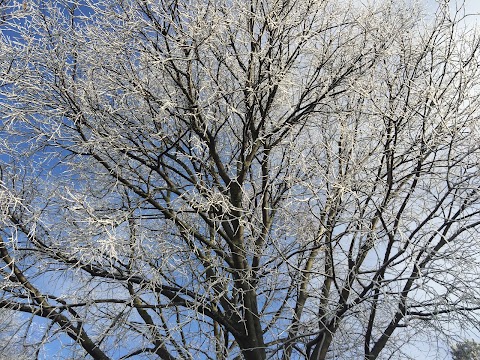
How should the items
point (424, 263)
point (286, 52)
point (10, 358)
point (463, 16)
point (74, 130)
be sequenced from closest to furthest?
1. point (424, 263)
2. point (463, 16)
3. point (286, 52)
4. point (74, 130)
5. point (10, 358)

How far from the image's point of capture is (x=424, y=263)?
4.72 meters

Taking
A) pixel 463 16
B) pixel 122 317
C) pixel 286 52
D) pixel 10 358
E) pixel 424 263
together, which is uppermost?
pixel 286 52

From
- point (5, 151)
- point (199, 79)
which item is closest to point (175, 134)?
point (199, 79)

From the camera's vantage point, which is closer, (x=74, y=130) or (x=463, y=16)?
(x=463, y=16)

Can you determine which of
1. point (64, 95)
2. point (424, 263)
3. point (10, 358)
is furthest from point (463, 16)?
point (10, 358)

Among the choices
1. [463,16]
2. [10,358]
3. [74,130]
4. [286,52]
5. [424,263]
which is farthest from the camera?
[10,358]

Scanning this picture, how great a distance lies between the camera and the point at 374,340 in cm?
629

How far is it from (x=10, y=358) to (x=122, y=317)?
2456mm

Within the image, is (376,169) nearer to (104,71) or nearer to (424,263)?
(424,263)

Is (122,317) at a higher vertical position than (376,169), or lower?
lower

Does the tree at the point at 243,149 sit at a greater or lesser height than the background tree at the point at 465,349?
greater

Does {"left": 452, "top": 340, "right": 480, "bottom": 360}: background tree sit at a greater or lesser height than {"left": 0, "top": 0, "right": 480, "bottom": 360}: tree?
lesser

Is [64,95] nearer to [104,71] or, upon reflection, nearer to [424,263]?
[104,71]

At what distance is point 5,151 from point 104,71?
167 cm
